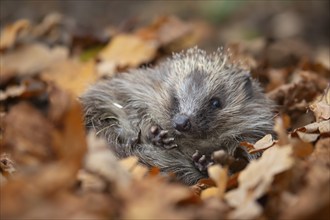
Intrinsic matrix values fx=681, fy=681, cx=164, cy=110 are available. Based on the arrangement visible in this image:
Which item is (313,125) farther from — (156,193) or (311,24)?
(311,24)

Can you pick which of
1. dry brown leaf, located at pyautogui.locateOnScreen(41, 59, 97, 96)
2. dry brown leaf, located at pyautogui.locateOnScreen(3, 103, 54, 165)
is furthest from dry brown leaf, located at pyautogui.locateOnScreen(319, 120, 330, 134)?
dry brown leaf, located at pyautogui.locateOnScreen(41, 59, 97, 96)

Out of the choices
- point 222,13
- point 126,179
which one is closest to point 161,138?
point 126,179

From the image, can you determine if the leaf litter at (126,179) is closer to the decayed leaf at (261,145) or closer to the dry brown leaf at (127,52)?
the decayed leaf at (261,145)

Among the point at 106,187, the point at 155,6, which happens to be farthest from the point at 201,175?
the point at 155,6

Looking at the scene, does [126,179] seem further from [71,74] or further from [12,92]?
[71,74]

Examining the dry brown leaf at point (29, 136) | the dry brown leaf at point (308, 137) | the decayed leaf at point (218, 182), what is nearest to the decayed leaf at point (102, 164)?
the dry brown leaf at point (29, 136)

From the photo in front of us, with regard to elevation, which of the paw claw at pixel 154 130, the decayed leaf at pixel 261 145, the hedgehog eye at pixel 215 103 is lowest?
the decayed leaf at pixel 261 145
